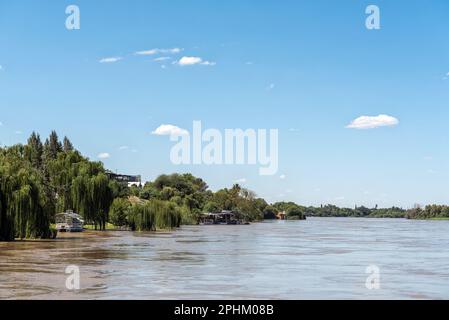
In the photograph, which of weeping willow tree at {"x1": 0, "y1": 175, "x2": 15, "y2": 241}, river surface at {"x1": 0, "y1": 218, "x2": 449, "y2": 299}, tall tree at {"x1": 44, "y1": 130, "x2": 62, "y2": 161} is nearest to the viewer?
river surface at {"x1": 0, "y1": 218, "x2": 449, "y2": 299}

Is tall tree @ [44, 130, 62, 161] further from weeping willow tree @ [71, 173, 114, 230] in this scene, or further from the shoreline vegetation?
weeping willow tree @ [71, 173, 114, 230]

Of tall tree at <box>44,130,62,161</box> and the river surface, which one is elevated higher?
tall tree at <box>44,130,62,161</box>

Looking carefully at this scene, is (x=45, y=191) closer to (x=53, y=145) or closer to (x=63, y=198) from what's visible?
(x=63, y=198)

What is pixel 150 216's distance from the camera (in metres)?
79.6

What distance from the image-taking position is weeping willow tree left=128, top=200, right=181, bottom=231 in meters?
78.2

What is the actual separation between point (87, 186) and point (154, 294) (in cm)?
4710

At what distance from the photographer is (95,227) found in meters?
77.0

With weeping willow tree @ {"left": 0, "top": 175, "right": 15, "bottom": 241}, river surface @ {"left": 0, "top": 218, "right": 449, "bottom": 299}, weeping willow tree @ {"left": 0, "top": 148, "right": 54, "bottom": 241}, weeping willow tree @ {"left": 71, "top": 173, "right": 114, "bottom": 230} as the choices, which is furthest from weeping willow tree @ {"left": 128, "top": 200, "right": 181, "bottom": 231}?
river surface @ {"left": 0, "top": 218, "right": 449, "bottom": 299}

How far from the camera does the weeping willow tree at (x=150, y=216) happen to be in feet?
257

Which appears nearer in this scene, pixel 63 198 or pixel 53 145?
pixel 63 198

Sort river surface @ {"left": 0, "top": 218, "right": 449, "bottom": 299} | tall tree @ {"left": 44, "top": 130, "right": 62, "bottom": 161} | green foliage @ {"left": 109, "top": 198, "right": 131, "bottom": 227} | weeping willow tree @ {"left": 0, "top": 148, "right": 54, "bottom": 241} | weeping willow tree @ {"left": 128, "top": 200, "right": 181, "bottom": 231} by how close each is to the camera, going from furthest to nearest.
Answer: tall tree @ {"left": 44, "top": 130, "right": 62, "bottom": 161}
green foliage @ {"left": 109, "top": 198, "right": 131, "bottom": 227}
weeping willow tree @ {"left": 128, "top": 200, "right": 181, "bottom": 231}
weeping willow tree @ {"left": 0, "top": 148, "right": 54, "bottom": 241}
river surface @ {"left": 0, "top": 218, "right": 449, "bottom": 299}

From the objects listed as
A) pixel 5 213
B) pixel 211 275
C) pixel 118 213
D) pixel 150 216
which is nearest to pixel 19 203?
pixel 5 213

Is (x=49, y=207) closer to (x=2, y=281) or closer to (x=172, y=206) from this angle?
(x=2, y=281)
